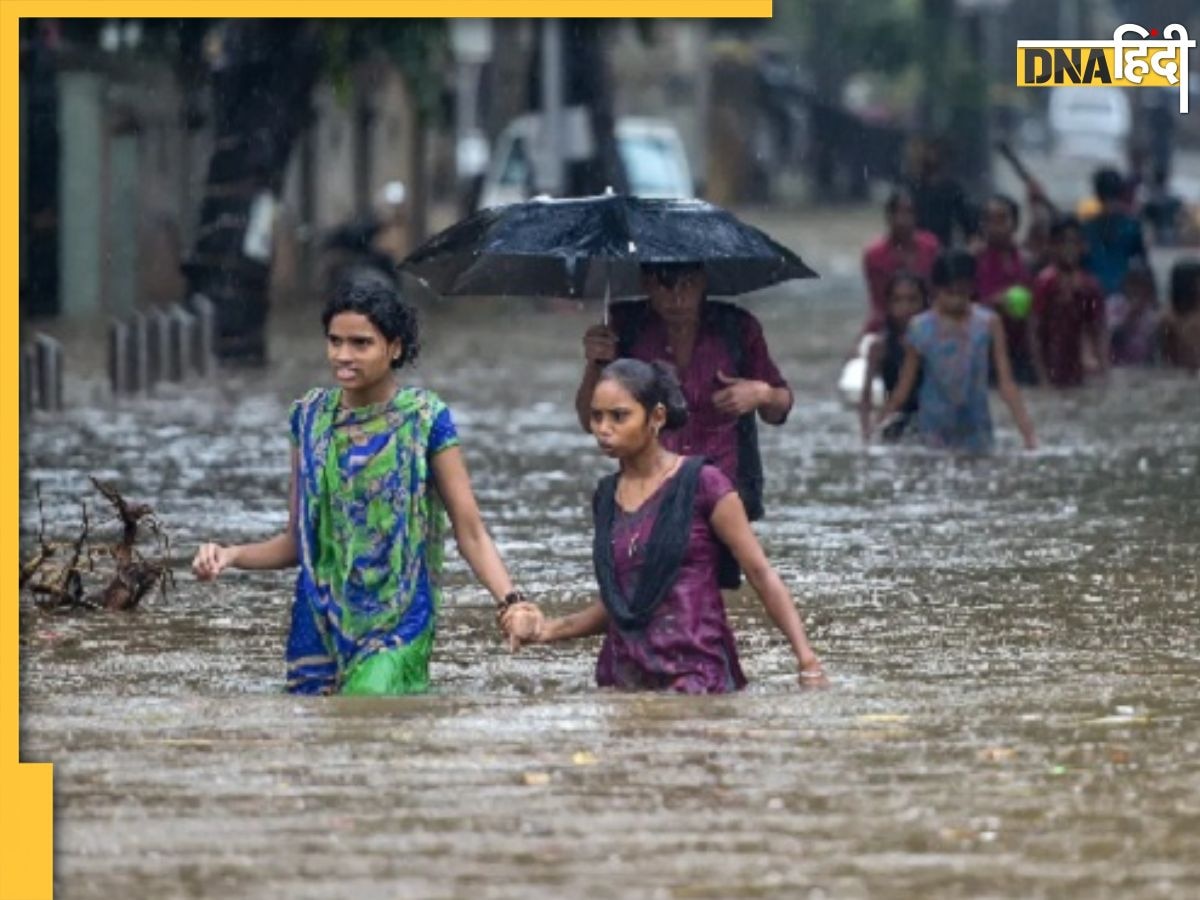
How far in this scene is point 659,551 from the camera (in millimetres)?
9164

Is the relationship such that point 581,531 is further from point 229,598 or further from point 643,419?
point 643,419

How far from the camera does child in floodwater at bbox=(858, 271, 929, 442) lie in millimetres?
18625

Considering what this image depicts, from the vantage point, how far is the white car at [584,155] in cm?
3597

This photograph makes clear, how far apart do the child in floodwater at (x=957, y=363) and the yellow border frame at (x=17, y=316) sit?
2.54m

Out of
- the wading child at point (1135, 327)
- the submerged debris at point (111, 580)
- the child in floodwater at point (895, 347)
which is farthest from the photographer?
the wading child at point (1135, 327)

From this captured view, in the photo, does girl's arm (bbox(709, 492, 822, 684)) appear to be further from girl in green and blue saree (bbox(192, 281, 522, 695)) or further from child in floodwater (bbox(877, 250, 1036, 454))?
child in floodwater (bbox(877, 250, 1036, 454))

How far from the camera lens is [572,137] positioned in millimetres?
34344

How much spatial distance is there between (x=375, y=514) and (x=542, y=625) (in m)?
0.56

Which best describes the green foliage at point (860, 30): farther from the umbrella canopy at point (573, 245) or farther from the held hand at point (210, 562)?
the held hand at point (210, 562)

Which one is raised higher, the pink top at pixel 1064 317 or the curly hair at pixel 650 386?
the curly hair at pixel 650 386

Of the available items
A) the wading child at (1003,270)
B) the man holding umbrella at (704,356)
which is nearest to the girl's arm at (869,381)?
the wading child at (1003,270)

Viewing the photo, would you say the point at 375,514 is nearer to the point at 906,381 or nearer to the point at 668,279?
the point at 668,279

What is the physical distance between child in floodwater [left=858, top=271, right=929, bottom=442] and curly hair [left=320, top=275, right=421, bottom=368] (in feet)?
30.1

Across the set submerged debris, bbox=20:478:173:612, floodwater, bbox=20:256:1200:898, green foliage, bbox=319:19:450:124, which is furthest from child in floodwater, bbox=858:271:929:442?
green foliage, bbox=319:19:450:124
